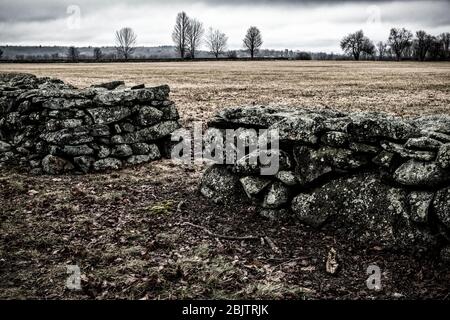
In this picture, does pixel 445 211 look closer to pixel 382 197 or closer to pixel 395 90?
pixel 382 197

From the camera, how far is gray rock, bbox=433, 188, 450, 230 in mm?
5852

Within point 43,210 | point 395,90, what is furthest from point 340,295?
point 395,90

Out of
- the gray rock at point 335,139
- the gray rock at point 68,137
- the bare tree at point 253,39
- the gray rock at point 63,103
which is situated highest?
the bare tree at point 253,39

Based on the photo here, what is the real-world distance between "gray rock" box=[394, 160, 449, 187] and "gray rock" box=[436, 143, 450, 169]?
4.7 inches

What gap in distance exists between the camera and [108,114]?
11.9m

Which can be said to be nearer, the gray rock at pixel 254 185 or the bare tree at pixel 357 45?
the gray rock at pixel 254 185

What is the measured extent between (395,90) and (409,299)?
26.9 metres

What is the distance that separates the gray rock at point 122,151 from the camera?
12.0 m

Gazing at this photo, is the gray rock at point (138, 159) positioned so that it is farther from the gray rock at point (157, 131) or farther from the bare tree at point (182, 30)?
the bare tree at point (182, 30)

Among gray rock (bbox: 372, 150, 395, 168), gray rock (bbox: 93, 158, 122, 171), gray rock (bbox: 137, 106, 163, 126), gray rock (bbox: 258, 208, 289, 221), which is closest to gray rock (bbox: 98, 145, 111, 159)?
gray rock (bbox: 93, 158, 122, 171)

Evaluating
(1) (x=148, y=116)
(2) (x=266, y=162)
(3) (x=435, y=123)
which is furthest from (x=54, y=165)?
(3) (x=435, y=123)

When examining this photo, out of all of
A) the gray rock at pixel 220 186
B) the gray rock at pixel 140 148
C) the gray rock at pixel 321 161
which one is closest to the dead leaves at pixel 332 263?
the gray rock at pixel 321 161

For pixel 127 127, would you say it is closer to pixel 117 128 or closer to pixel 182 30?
pixel 117 128

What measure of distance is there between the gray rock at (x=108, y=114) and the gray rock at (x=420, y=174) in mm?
8386
